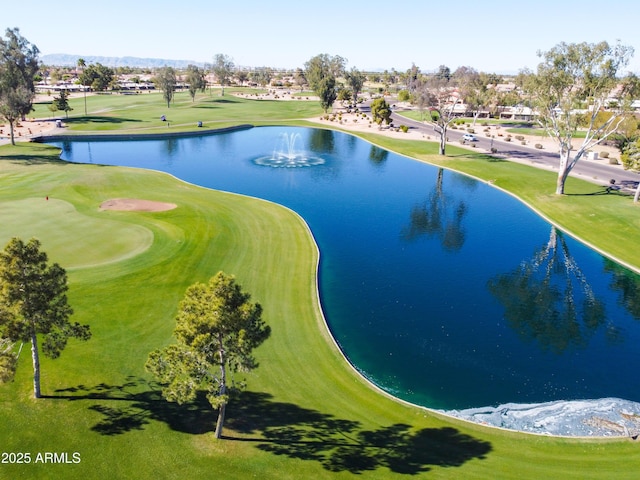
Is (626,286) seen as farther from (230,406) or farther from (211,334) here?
(211,334)

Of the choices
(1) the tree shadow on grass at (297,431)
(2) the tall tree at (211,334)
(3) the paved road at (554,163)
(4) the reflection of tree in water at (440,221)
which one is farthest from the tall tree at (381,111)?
(2) the tall tree at (211,334)

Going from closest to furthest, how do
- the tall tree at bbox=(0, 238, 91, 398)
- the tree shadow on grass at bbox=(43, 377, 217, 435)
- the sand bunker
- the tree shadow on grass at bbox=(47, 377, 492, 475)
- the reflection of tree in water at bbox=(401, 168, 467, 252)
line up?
the tall tree at bbox=(0, 238, 91, 398) < the tree shadow on grass at bbox=(47, 377, 492, 475) < the tree shadow on grass at bbox=(43, 377, 217, 435) < the reflection of tree in water at bbox=(401, 168, 467, 252) < the sand bunker

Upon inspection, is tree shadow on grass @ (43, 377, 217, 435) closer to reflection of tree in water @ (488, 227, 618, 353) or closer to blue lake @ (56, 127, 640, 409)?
Answer: blue lake @ (56, 127, 640, 409)

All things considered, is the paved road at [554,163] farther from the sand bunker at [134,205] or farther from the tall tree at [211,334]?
the tall tree at [211,334]

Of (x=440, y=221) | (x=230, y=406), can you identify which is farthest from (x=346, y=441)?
(x=440, y=221)

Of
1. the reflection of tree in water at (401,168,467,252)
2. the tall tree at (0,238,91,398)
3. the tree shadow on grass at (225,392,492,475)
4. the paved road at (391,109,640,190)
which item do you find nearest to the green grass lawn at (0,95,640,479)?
the tree shadow on grass at (225,392,492,475)
